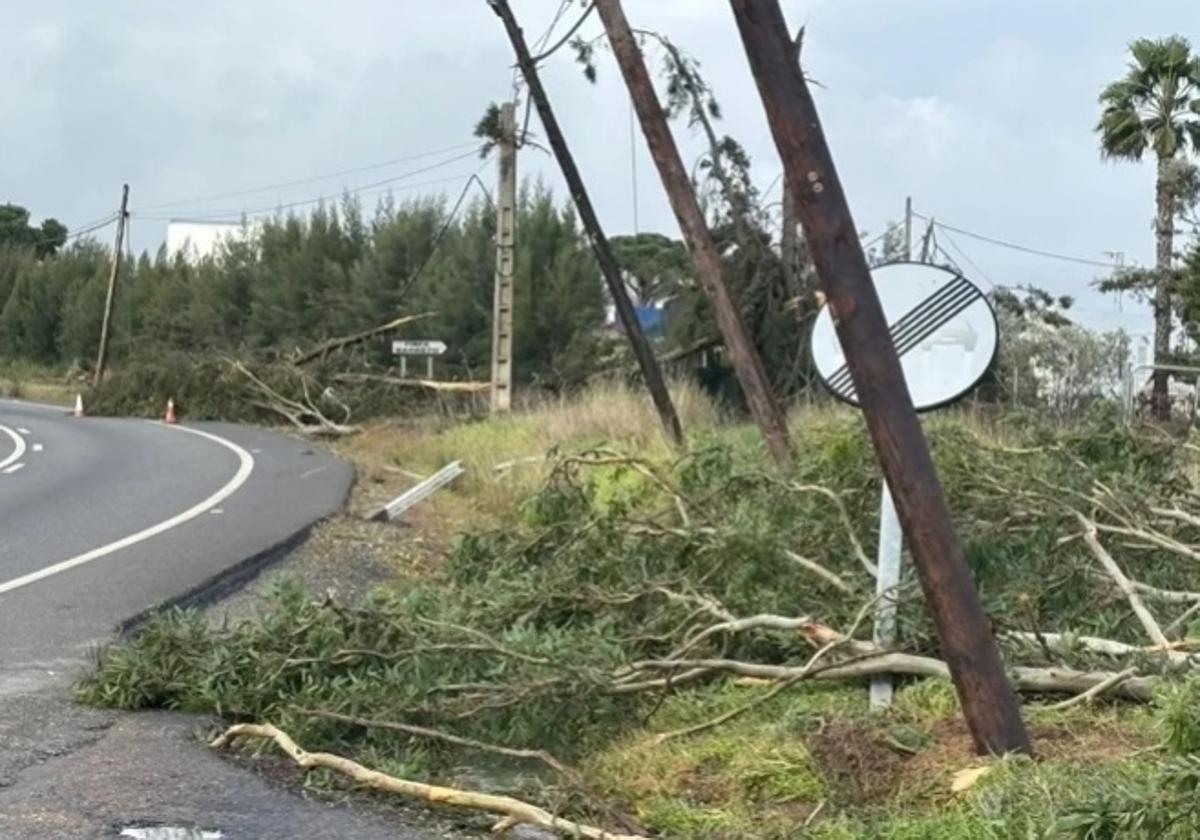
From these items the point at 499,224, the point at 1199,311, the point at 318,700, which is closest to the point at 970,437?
the point at 318,700

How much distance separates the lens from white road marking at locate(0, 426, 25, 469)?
22000 mm

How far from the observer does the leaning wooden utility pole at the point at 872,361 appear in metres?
6.06

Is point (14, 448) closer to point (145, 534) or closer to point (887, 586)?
point (145, 534)

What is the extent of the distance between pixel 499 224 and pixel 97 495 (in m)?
11.1

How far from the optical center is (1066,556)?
316 inches

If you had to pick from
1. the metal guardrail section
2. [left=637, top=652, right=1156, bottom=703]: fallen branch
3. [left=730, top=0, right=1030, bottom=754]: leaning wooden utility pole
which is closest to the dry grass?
the metal guardrail section

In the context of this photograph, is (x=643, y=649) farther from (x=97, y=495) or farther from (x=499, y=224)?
(x=499, y=224)

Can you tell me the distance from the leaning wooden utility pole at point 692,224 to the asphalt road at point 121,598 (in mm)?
4119

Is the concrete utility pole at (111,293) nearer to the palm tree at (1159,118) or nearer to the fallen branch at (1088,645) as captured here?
the palm tree at (1159,118)

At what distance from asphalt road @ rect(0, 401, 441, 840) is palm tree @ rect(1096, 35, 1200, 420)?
17528mm

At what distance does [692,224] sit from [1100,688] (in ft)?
31.0

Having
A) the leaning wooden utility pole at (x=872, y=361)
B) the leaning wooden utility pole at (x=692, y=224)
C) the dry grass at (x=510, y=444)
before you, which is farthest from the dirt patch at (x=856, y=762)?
the dry grass at (x=510, y=444)

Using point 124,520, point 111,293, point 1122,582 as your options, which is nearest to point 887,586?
point 1122,582

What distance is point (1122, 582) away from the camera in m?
7.24
